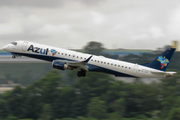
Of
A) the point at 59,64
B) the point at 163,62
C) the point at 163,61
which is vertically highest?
the point at 163,61

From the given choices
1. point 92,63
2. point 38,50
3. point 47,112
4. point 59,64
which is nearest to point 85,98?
point 47,112

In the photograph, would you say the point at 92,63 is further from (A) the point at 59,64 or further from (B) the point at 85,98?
(B) the point at 85,98

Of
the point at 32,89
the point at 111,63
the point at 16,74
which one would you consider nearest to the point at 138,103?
the point at 32,89

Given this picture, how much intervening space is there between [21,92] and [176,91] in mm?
71185

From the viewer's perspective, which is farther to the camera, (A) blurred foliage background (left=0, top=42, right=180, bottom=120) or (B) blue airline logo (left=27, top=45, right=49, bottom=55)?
(A) blurred foliage background (left=0, top=42, right=180, bottom=120)

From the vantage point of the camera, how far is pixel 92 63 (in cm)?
4616

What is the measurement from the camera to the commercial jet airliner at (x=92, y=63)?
45.8 metres

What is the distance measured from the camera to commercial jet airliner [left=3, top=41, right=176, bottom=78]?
4584cm

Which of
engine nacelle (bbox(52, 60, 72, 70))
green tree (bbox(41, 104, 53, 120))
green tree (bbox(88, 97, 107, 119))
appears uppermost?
engine nacelle (bbox(52, 60, 72, 70))

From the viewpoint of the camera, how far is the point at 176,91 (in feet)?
375

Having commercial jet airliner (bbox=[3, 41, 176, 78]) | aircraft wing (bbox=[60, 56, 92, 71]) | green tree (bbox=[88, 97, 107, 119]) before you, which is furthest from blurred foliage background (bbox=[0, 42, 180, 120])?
aircraft wing (bbox=[60, 56, 92, 71])

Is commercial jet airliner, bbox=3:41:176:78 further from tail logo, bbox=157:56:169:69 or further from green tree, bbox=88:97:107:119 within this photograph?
green tree, bbox=88:97:107:119

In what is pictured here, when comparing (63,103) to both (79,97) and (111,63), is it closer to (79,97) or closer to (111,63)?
(79,97)

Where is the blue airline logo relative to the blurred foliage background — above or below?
above
